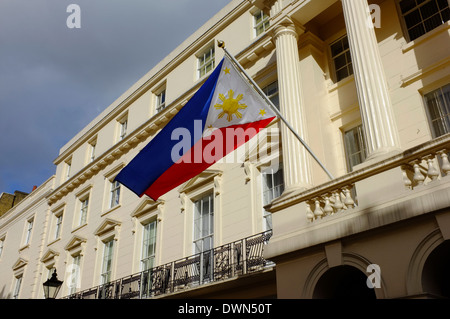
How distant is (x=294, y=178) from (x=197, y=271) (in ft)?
15.6

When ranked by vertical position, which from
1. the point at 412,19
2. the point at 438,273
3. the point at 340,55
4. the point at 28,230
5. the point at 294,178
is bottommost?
the point at 438,273

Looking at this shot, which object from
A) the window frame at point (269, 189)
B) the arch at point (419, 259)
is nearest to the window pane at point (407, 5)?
the window frame at point (269, 189)

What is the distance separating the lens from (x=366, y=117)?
8.42 m

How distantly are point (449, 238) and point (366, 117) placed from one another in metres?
2.88

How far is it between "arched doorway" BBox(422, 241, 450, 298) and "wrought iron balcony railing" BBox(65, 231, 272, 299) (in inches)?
172

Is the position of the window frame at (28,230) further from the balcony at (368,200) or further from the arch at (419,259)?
the arch at (419,259)

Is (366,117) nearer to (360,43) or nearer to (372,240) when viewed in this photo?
(360,43)

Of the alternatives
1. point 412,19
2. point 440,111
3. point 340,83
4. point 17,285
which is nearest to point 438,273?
point 440,111

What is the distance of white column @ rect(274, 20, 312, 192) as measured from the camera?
962cm

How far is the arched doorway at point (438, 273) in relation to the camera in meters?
6.58

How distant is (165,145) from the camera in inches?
404

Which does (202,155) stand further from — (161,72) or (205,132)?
(161,72)
